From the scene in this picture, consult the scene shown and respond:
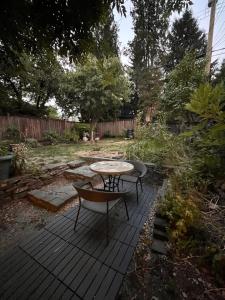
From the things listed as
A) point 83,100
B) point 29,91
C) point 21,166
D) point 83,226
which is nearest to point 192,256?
point 83,226

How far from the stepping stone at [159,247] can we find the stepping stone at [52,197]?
5.35ft

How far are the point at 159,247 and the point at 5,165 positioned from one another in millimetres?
2839

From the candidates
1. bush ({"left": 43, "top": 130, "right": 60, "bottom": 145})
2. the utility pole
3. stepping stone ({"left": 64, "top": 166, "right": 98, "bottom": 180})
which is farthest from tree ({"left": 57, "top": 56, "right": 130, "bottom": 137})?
stepping stone ({"left": 64, "top": 166, "right": 98, "bottom": 180})

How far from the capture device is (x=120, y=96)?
1029cm

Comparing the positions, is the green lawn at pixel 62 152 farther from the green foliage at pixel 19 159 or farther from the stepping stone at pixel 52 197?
the stepping stone at pixel 52 197

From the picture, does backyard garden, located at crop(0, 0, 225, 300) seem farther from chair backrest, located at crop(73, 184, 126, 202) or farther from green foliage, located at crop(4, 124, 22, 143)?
green foliage, located at crop(4, 124, 22, 143)

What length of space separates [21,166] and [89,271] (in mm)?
2536

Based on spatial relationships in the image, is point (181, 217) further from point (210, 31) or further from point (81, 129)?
point (81, 129)

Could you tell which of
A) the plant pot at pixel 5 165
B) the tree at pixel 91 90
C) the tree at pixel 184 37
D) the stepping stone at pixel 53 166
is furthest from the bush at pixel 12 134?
the tree at pixel 184 37

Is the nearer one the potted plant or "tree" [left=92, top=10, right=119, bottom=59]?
"tree" [left=92, top=10, right=119, bottom=59]

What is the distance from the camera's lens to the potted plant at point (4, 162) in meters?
2.78

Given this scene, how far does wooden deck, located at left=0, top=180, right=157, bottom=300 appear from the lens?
1.30 metres

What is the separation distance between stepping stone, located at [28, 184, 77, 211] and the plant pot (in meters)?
0.55

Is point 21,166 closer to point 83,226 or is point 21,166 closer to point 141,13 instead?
point 83,226
